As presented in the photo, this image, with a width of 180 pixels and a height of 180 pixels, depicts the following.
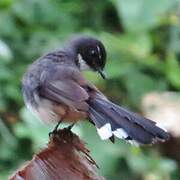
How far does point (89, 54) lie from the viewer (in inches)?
113

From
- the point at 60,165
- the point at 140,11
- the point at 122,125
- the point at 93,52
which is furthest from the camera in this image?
the point at 140,11

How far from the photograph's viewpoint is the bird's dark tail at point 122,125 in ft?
5.21

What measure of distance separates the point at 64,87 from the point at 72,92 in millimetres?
70

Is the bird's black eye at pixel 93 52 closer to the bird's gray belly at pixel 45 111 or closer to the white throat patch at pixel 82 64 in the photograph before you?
the white throat patch at pixel 82 64

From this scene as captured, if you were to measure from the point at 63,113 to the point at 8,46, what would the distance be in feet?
8.05

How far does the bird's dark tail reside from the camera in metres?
1.59

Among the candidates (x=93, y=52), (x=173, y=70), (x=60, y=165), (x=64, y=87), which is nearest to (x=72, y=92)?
(x=64, y=87)

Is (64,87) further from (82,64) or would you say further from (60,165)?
(60,165)

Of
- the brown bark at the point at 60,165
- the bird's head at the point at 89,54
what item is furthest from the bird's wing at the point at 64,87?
the brown bark at the point at 60,165

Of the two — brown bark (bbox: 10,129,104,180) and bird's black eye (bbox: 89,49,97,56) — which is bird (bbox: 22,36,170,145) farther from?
brown bark (bbox: 10,129,104,180)

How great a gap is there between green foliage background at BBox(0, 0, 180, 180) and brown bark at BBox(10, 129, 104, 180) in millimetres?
2734

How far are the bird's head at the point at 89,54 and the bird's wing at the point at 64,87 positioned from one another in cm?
14

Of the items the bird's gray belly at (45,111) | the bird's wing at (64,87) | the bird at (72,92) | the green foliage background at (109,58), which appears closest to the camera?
the bird at (72,92)

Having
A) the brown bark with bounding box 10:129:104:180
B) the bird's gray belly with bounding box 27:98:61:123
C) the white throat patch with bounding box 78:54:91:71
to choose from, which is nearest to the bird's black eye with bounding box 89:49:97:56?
the white throat patch with bounding box 78:54:91:71
